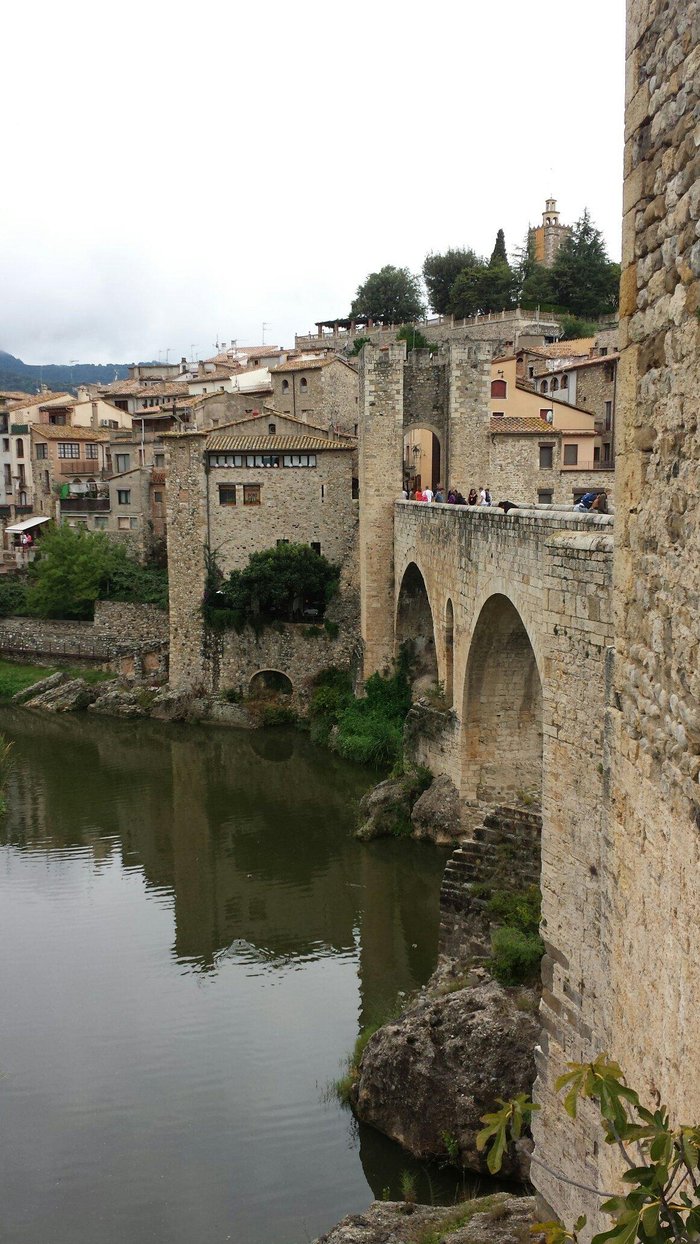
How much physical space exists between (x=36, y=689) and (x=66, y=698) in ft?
4.71

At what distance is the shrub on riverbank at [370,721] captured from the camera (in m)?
21.0

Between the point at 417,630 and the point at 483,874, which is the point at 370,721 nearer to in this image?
the point at 417,630

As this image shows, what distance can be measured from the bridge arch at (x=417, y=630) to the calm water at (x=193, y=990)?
2438 mm

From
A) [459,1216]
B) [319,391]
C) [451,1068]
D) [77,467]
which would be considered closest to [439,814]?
[451,1068]

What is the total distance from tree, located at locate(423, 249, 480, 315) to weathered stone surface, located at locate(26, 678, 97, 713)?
106 feet

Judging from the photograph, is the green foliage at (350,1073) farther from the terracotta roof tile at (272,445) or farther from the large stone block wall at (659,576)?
the terracotta roof tile at (272,445)

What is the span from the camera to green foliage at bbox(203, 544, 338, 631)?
2461 centimetres

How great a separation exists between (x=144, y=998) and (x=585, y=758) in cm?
723

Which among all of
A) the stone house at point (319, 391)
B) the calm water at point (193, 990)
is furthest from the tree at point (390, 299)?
the calm water at point (193, 990)

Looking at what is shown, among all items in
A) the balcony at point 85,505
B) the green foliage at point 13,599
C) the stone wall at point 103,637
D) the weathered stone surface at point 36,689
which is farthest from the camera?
the balcony at point 85,505

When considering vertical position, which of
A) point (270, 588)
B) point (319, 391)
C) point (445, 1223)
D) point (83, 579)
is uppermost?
point (319, 391)

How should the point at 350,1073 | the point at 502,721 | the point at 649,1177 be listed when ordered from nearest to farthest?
the point at 649,1177 < the point at 350,1073 < the point at 502,721

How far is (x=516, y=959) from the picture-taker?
9562mm

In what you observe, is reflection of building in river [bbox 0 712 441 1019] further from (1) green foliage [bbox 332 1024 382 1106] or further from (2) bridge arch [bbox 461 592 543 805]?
(2) bridge arch [bbox 461 592 543 805]
